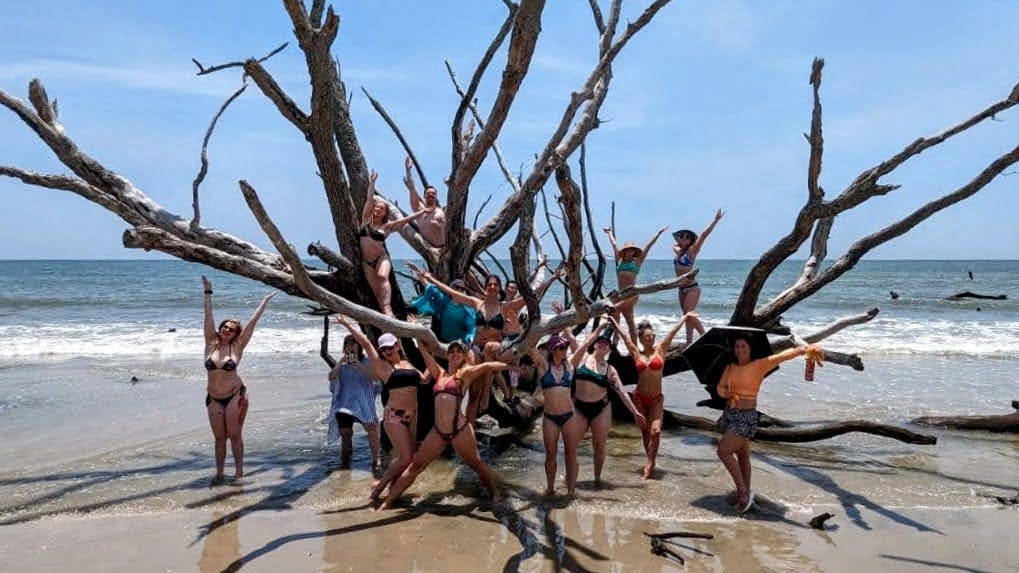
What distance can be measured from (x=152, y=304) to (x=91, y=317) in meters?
4.77

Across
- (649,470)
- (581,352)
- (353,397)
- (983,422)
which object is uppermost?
(581,352)

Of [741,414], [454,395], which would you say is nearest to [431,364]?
[454,395]

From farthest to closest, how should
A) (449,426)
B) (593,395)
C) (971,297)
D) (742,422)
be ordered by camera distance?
1. (971,297)
2. (593,395)
3. (742,422)
4. (449,426)

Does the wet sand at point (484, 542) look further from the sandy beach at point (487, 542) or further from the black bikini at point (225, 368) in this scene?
the black bikini at point (225, 368)

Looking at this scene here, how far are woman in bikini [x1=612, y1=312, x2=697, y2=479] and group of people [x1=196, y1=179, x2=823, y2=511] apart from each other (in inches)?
0.5

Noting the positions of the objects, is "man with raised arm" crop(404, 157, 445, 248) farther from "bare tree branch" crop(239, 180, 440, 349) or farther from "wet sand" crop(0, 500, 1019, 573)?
"wet sand" crop(0, 500, 1019, 573)

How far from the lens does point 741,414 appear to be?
240 inches

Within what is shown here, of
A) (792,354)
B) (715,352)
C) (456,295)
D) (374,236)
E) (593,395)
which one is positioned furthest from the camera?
(715,352)

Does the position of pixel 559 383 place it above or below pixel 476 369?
below

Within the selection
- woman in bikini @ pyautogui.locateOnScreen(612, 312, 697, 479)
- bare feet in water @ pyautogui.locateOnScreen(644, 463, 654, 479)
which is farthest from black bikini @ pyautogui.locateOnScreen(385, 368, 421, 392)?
bare feet in water @ pyautogui.locateOnScreen(644, 463, 654, 479)

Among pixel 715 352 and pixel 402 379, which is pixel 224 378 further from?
pixel 715 352

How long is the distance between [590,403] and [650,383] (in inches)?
37.4

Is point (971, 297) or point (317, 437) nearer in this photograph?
point (317, 437)

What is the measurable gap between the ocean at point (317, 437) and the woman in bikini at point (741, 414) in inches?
15.3
